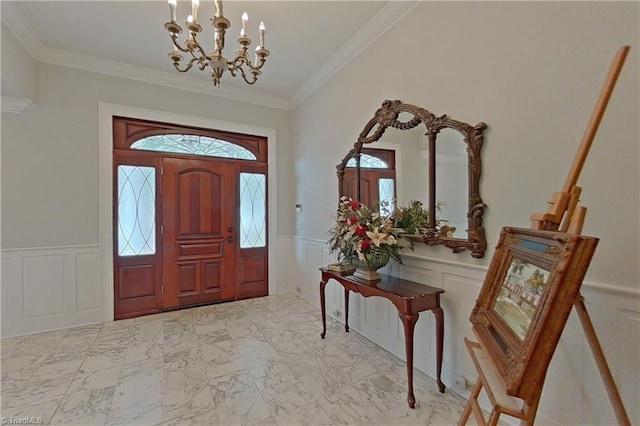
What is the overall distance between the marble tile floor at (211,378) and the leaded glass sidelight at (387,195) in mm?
1336

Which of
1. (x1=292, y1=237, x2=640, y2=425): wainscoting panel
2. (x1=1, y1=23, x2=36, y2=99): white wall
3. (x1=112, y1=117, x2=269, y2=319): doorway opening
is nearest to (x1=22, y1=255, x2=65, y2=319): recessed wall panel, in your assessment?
(x1=112, y1=117, x2=269, y2=319): doorway opening

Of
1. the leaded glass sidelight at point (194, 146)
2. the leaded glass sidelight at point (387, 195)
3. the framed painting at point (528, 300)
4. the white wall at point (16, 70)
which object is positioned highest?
the white wall at point (16, 70)

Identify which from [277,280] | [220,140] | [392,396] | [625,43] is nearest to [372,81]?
[625,43]

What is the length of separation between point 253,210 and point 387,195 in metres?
2.43

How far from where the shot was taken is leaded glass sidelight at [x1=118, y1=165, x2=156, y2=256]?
3631mm

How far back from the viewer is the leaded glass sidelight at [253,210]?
441 centimetres

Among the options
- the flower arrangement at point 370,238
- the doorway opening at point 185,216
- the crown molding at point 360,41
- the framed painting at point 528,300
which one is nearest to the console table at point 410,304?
the flower arrangement at point 370,238

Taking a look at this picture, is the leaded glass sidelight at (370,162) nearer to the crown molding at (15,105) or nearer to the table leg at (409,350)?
the table leg at (409,350)

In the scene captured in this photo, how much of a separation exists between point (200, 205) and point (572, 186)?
13.1ft

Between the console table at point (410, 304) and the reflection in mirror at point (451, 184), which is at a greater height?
the reflection in mirror at point (451, 184)

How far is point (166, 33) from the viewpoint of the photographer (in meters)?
2.97

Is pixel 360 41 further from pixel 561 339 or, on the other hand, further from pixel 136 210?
pixel 136 210

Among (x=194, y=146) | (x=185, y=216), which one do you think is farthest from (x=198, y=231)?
(x=194, y=146)

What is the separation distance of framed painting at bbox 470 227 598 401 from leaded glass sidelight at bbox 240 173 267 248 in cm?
360
